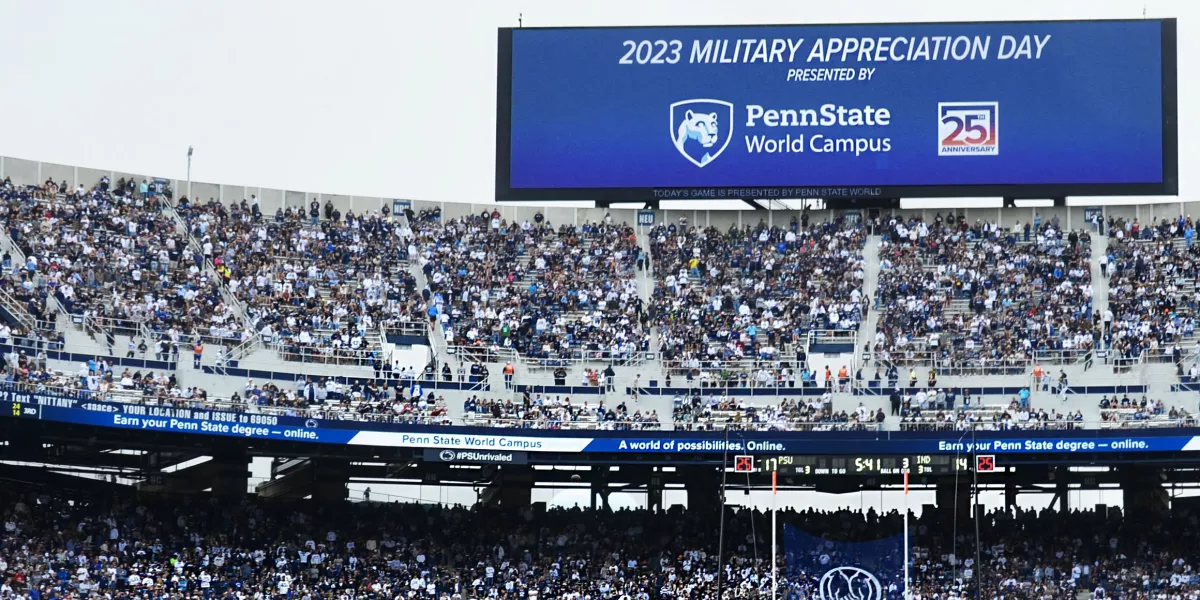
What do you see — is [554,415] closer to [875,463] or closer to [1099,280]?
[875,463]

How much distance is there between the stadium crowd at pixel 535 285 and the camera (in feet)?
168

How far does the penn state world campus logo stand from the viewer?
4381cm

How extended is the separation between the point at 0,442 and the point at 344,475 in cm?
839

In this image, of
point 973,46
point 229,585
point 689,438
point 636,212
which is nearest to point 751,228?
point 636,212

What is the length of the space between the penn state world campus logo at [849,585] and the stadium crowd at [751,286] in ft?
24.8

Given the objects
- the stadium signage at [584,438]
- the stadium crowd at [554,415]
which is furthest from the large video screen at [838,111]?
the stadium signage at [584,438]

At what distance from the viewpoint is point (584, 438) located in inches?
1804

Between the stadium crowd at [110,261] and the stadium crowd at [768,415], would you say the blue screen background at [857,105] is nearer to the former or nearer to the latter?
the stadium crowd at [768,415]

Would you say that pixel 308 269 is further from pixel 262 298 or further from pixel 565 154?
pixel 565 154

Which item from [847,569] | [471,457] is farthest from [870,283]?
[471,457]

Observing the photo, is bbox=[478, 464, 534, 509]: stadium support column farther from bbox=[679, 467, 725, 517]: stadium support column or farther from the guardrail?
bbox=[679, 467, 725, 517]: stadium support column

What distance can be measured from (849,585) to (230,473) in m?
15.4

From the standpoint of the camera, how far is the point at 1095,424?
45938 mm

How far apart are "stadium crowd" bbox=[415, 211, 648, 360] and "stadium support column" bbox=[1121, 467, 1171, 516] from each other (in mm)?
12650
